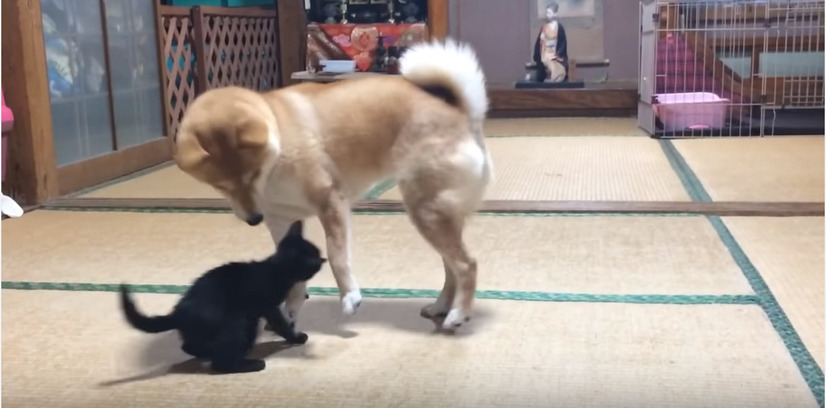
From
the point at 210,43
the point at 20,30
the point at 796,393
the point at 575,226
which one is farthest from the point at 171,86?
the point at 796,393

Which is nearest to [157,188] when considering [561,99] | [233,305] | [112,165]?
Answer: [112,165]

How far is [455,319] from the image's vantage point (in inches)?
57.3

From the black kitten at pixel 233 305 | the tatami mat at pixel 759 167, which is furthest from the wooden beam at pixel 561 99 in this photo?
the black kitten at pixel 233 305

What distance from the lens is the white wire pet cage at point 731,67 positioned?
385 cm

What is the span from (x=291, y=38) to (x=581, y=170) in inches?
87.7

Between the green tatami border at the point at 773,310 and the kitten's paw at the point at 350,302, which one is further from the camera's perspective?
the kitten's paw at the point at 350,302

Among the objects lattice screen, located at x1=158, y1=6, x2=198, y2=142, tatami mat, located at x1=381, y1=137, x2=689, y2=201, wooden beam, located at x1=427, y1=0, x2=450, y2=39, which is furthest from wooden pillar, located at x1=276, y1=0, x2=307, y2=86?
tatami mat, located at x1=381, y1=137, x2=689, y2=201

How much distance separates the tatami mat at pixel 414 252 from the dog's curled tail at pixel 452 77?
403mm

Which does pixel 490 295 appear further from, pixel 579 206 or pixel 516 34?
pixel 516 34

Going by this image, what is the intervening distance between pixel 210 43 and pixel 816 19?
112 inches

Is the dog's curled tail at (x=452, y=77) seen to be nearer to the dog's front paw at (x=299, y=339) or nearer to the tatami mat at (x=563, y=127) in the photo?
the dog's front paw at (x=299, y=339)

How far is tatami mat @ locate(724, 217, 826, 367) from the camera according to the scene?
144cm

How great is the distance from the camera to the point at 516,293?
1663mm

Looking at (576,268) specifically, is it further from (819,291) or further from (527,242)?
(819,291)
